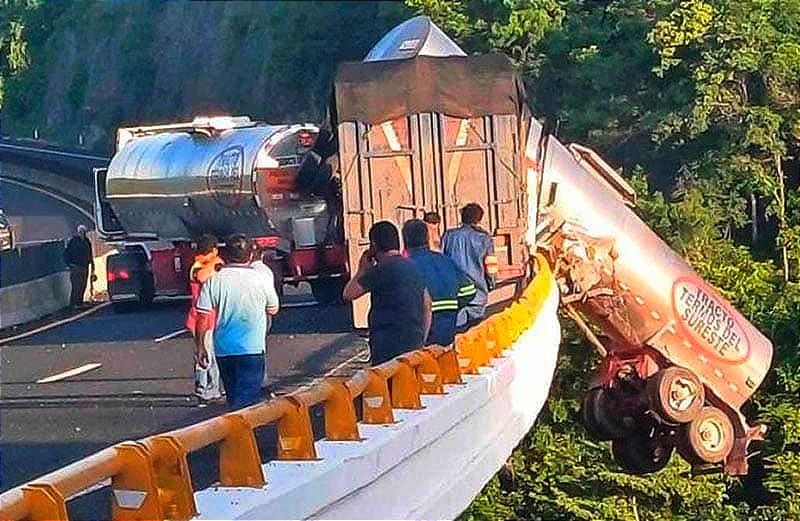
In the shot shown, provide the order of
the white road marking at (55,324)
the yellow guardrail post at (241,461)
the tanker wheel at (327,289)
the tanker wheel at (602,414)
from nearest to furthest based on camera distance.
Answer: the yellow guardrail post at (241,461)
the tanker wheel at (602,414)
the tanker wheel at (327,289)
the white road marking at (55,324)

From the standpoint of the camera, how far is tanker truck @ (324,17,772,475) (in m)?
18.7

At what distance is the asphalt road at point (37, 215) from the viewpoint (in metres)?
24.7

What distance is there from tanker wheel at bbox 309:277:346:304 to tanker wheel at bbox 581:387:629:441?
145 inches

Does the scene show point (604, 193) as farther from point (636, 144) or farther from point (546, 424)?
point (636, 144)

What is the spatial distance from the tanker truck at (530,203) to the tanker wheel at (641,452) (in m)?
0.99

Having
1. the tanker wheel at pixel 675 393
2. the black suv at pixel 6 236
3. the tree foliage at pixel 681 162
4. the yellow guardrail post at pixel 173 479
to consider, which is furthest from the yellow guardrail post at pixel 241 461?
the tree foliage at pixel 681 162

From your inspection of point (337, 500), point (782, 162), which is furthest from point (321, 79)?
point (337, 500)

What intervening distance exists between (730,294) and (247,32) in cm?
935

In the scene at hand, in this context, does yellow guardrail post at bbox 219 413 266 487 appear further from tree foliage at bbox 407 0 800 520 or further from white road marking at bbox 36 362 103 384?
tree foliage at bbox 407 0 800 520

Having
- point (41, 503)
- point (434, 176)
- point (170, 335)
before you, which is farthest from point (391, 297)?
point (170, 335)

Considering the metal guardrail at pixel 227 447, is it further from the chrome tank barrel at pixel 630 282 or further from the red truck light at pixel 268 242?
the red truck light at pixel 268 242

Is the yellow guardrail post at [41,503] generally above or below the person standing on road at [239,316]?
above

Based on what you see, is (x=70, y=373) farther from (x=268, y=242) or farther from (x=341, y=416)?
(x=341, y=416)

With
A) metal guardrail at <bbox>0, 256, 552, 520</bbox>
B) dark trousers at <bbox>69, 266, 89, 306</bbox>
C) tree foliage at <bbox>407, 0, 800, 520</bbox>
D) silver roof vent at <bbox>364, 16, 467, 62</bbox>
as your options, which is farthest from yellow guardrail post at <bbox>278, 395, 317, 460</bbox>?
dark trousers at <bbox>69, 266, 89, 306</bbox>
